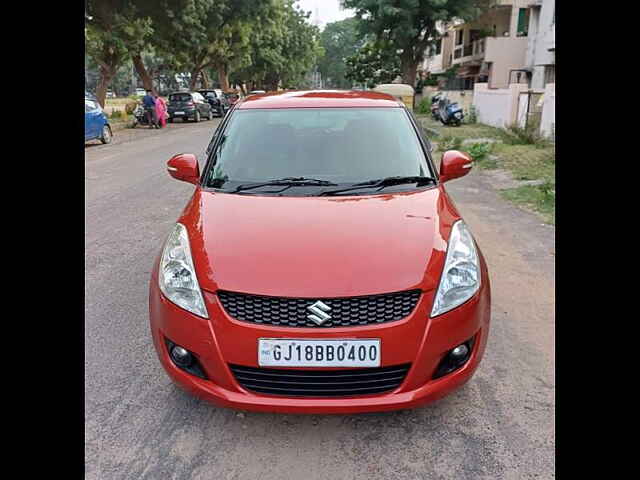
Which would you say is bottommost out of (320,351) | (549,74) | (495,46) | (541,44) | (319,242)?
(320,351)

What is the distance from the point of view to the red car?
7.22 feet

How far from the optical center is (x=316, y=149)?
3412mm

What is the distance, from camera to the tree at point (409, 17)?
1083 inches

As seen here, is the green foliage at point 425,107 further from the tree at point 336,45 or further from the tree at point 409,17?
the tree at point 336,45

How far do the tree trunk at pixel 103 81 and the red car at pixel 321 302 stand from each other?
2042cm

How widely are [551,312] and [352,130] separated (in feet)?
6.73

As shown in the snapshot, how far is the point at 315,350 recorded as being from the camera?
218 centimetres

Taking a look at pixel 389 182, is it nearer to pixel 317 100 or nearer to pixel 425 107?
pixel 317 100

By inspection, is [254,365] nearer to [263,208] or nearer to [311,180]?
[263,208]

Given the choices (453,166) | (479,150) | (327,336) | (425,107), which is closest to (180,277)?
(327,336)

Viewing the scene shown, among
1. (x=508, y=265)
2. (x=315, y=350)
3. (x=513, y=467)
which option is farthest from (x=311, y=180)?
(x=508, y=265)

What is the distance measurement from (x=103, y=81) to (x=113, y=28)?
9.20ft

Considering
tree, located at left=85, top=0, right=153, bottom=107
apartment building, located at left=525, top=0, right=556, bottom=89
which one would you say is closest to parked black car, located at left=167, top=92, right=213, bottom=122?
tree, located at left=85, top=0, right=153, bottom=107

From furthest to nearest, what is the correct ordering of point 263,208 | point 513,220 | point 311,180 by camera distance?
point 513,220 < point 311,180 < point 263,208
